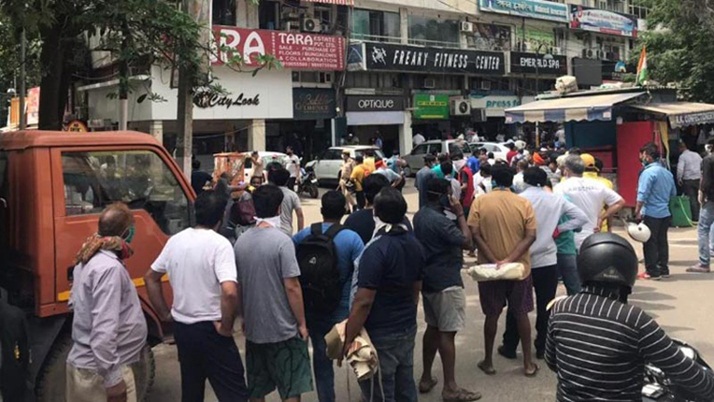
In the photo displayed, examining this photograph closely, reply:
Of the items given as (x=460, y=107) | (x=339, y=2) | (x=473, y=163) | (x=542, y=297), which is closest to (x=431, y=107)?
(x=460, y=107)

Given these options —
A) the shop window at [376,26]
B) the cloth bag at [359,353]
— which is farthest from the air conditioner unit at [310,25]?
the cloth bag at [359,353]

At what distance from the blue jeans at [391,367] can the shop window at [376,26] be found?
24358mm

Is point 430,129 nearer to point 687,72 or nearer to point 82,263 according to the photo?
point 687,72

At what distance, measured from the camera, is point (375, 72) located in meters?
27.5

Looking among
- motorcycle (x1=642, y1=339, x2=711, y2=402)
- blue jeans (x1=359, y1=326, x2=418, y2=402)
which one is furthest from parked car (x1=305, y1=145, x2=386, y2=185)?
motorcycle (x1=642, y1=339, x2=711, y2=402)

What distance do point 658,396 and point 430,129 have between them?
2971cm

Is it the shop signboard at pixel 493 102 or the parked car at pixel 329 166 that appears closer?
the parked car at pixel 329 166

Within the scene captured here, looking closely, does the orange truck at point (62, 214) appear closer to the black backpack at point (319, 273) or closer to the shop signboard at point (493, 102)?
the black backpack at point (319, 273)

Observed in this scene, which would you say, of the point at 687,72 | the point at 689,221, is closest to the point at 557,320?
the point at 689,221

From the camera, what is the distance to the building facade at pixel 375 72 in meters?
23.4

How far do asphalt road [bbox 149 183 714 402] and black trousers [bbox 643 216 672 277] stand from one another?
0.21 meters

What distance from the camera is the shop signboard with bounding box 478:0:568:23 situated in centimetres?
3223

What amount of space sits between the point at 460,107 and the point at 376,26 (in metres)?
5.88

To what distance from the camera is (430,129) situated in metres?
31.9
